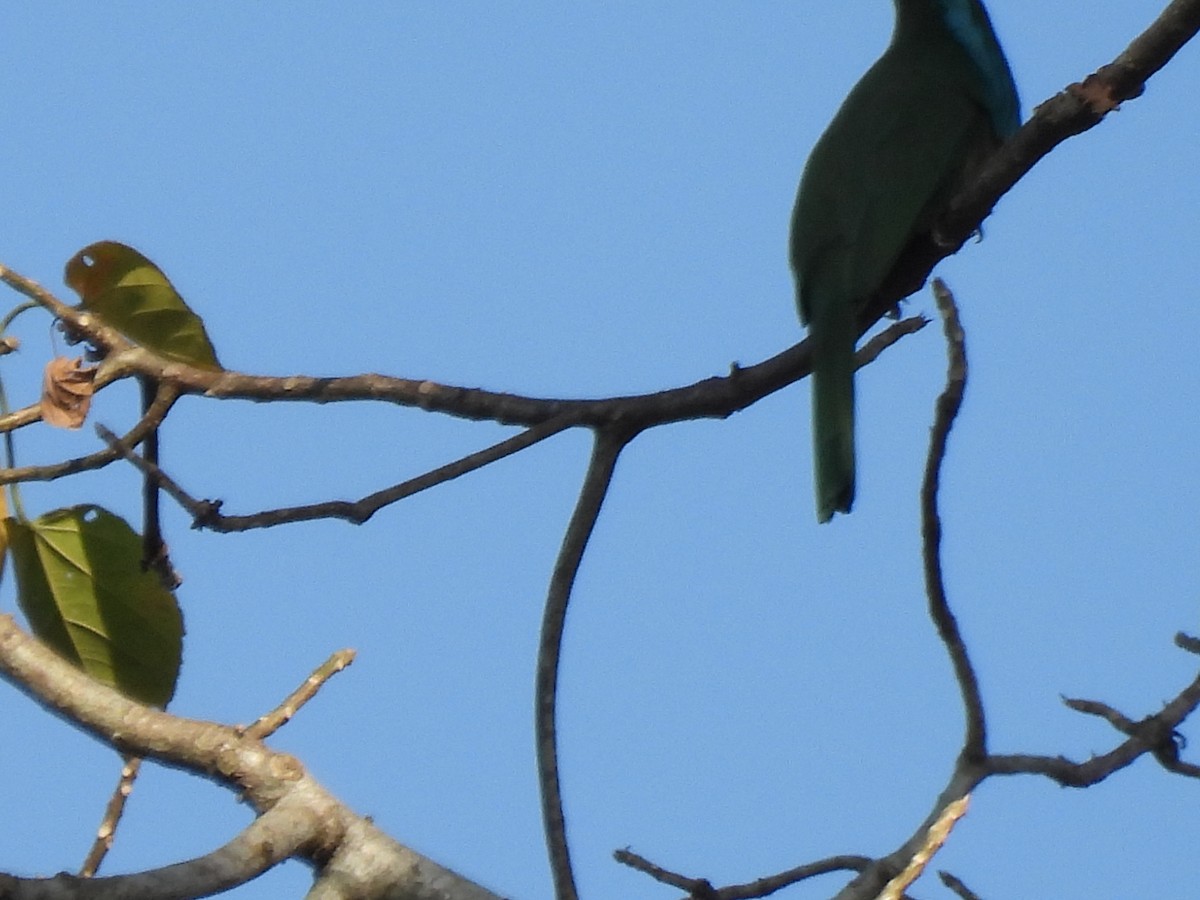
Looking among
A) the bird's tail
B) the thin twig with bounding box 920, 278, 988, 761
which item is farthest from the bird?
the thin twig with bounding box 920, 278, 988, 761

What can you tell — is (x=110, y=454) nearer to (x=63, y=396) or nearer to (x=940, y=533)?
(x=63, y=396)

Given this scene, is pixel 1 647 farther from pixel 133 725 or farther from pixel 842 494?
pixel 842 494

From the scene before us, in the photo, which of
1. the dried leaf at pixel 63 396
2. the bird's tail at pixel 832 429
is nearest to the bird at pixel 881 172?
the bird's tail at pixel 832 429

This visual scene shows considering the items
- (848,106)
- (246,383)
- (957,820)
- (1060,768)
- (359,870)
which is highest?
(848,106)

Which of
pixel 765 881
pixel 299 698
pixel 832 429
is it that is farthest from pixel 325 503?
pixel 832 429

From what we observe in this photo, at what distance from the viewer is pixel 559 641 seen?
201 centimetres

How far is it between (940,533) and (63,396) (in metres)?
1.21

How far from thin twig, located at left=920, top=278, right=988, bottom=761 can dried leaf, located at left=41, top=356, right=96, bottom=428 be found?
1163mm

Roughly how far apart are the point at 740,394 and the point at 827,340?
678 mm

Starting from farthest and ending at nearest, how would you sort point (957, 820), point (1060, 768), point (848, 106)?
point (848, 106), point (1060, 768), point (957, 820)

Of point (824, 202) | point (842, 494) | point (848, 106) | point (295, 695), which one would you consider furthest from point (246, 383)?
point (848, 106)

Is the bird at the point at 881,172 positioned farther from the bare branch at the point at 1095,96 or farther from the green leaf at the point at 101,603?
the green leaf at the point at 101,603

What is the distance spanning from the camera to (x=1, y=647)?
80.4 inches

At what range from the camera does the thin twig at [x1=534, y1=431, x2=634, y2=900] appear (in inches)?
72.9
